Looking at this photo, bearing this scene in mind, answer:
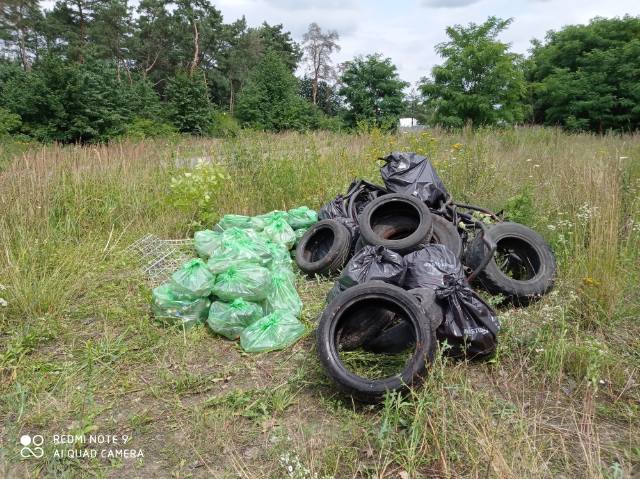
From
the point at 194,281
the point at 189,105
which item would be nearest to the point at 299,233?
the point at 194,281

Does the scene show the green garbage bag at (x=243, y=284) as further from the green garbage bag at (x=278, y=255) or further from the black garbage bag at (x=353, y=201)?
the black garbage bag at (x=353, y=201)

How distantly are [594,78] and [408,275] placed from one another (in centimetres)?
2127

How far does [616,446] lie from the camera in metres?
2.11

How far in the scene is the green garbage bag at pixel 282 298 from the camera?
3461mm

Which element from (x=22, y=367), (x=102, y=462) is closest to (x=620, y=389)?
(x=102, y=462)

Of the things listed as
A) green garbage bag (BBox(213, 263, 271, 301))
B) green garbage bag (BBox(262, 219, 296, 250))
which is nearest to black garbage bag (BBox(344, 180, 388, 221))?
green garbage bag (BBox(262, 219, 296, 250))

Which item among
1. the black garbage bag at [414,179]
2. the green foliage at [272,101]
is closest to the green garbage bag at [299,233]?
the black garbage bag at [414,179]

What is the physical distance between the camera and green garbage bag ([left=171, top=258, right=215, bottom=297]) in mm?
3275

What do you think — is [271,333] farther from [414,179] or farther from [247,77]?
[247,77]

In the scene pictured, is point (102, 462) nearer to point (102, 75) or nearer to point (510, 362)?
point (510, 362)

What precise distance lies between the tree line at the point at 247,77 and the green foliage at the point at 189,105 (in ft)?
0.23

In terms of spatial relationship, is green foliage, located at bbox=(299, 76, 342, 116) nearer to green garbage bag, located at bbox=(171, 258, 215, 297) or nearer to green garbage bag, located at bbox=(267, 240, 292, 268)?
green garbage bag, located at bbox=(267, 240, 292, 268)

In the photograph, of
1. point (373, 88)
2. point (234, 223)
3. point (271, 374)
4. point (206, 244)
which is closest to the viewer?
point (271, 374)

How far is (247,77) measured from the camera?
38219 mm
